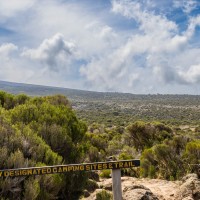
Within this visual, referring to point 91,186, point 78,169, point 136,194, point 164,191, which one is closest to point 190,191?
point 164,191

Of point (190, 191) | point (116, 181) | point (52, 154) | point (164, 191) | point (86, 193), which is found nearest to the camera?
point (116, 181)

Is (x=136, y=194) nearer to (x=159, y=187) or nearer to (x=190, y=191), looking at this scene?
(x=190, y=191)

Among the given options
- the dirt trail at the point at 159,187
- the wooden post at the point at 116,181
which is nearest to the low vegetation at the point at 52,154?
the dirt trail at the point at 159,187

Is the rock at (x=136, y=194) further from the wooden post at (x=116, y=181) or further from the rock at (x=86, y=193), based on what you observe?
the wooden post at (x=116, y=181)

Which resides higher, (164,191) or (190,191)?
(190,191)

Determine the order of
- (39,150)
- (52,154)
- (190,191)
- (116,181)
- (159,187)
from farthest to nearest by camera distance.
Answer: (159,187), (190,191), (52,154), (39,150), (116,181)

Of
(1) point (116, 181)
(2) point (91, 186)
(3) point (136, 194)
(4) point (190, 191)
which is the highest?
(1) point (116, 181)

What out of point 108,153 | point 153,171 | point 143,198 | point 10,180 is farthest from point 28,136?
point 108,153

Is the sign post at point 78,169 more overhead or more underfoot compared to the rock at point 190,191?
more overhead

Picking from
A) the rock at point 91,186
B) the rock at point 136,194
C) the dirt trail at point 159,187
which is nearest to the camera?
the rock at point 136,194

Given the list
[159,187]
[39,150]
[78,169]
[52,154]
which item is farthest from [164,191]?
[78,169]

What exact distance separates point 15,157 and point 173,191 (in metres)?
5.29

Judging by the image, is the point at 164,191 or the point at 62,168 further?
the point at 164,191

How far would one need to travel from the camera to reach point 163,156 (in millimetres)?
13625
